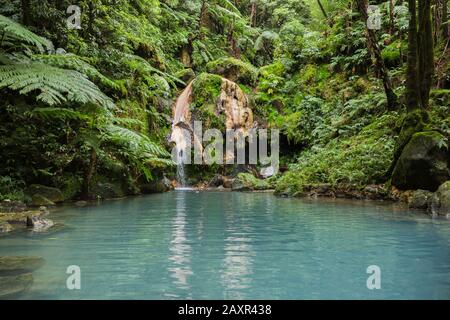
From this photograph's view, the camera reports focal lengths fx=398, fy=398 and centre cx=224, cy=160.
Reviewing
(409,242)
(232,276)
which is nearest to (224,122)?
(409,242)

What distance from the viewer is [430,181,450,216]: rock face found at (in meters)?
6.86

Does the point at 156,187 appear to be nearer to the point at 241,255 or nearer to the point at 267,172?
the point at 267,172

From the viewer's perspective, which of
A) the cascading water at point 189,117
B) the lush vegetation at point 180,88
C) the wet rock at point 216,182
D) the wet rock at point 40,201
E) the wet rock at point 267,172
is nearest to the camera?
the wet rock at point 40,201

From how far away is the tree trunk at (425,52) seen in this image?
30.7ft

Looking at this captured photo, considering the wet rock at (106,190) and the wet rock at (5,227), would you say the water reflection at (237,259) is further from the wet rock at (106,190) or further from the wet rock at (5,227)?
the wet rock at (106,190)

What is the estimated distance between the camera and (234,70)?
1991cm

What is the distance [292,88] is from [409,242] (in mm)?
15296

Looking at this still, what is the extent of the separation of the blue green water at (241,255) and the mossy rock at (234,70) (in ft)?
44.8

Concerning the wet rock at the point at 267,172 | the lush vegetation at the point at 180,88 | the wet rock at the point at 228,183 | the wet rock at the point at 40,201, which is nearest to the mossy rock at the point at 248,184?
the wet rock at the point at 228,183

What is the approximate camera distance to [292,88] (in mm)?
19266

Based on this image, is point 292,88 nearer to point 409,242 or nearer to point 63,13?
point 63,13

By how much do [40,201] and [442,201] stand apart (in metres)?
7.79

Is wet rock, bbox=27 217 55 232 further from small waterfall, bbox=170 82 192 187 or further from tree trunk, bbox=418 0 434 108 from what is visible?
small waterfall, bbox=170 82 192 187

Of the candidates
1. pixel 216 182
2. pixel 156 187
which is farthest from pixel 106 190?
pixel 216 182
